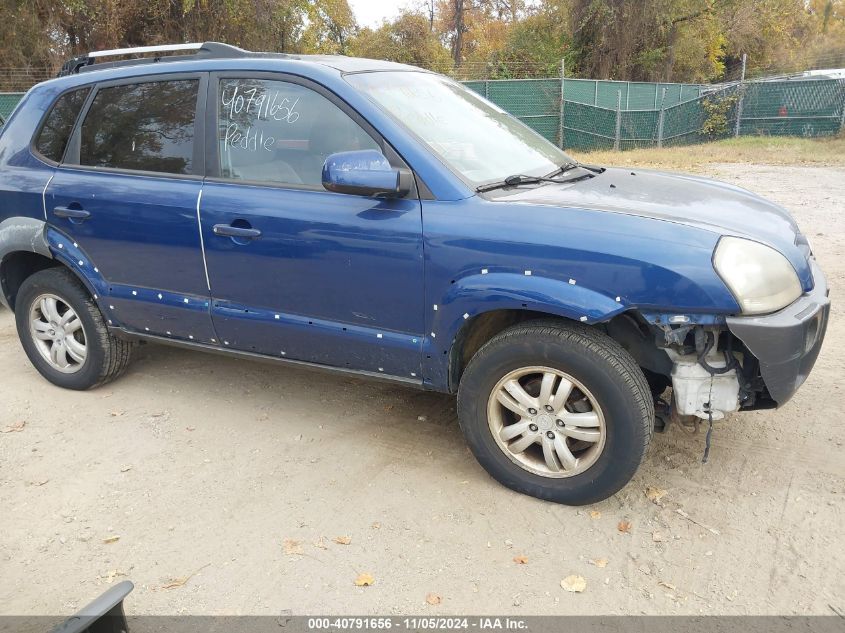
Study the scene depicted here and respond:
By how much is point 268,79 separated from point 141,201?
978 millimetres

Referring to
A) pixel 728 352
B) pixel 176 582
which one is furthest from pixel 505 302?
pixel 176 582

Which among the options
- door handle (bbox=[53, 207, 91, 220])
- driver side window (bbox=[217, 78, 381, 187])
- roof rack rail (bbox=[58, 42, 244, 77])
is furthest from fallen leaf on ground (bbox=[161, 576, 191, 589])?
roof rack rail (bbox=[58, 42, 244, 77])

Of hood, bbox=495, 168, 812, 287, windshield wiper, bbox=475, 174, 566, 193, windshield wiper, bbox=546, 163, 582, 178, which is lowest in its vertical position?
hood, bbox=495, 168, 812, 287

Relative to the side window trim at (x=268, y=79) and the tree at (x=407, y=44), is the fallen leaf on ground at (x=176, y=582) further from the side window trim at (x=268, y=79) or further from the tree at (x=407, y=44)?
the tree at (x=407, y=44)

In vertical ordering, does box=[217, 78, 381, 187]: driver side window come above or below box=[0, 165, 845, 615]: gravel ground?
above

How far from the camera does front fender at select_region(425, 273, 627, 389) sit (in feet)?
9.06

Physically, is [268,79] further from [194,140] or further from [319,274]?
[319,274]

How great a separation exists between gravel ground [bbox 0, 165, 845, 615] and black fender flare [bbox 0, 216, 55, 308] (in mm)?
952

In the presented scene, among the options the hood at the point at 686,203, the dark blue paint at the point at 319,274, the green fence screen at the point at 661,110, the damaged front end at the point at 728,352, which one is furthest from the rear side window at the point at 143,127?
the green fence screen at the point at 661,110

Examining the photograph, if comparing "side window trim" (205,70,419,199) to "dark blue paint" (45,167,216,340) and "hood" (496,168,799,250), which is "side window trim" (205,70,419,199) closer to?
"dark blue paint" (45,167,216,340)

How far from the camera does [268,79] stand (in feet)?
11.7

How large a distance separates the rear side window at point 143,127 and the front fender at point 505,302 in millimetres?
1672

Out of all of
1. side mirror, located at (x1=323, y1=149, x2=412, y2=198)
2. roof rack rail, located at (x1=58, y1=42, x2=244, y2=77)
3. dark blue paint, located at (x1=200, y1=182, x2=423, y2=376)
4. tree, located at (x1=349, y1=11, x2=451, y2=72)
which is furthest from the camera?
tree, located at (x1=349, y1=11, x2=451, y2=72)

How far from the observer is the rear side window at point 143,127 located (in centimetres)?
378
